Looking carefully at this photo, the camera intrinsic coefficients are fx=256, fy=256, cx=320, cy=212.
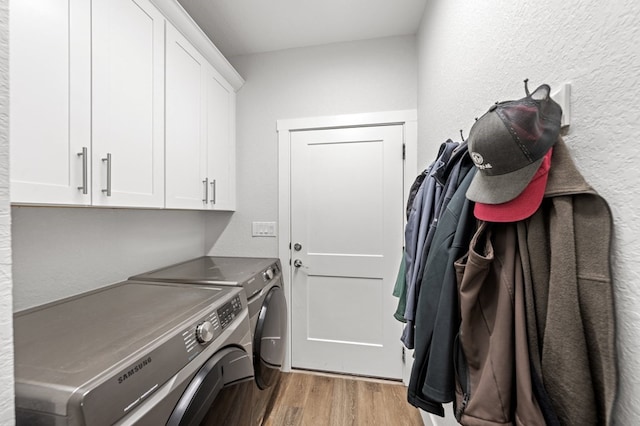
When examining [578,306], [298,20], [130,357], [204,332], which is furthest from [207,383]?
[298,20]

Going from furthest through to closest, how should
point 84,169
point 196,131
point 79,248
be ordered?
point 196,131 → point 79,248 → point 84,169

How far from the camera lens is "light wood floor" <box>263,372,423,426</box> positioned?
5.31 ft

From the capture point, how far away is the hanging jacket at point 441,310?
66cm

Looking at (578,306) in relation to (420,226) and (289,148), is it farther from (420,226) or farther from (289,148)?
(289,148)

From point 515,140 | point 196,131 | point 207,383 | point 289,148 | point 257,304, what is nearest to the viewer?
point 515,140

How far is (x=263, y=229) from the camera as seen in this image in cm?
220

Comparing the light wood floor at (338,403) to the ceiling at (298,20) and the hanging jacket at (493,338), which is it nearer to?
the hanging jacket at (493,338)

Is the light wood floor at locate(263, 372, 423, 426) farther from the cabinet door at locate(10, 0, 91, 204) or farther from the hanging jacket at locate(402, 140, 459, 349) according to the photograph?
the cabinet door at locate(10, 0, 91, 204)

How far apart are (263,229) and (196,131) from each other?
915 mm

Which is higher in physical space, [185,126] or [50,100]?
[185,126]

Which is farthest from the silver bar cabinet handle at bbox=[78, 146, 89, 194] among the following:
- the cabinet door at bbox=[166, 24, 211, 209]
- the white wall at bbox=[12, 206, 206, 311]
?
the cabinet door at bbox=[166, 24, 211, 209]

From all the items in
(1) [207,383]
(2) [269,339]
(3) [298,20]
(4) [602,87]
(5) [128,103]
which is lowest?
(2) [269,339]

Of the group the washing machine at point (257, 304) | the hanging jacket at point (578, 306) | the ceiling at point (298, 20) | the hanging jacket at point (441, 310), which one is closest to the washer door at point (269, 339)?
the washing machine at point (257, 304)

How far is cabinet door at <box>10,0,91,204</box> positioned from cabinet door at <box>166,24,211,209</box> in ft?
1.54
